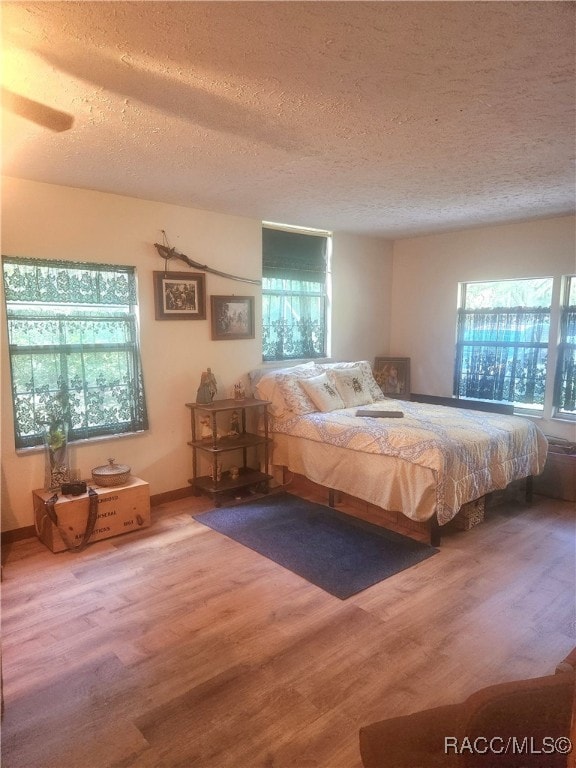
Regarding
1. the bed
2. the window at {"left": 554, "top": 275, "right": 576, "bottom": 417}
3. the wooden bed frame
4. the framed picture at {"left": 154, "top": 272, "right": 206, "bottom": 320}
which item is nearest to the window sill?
the framed picture at {"left": 154, "top": 272, "right": 206, "bottom": 320}

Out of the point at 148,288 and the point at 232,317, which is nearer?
the point at 148,288

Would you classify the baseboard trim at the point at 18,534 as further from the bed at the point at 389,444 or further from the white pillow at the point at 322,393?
the white pillow at the point at 322,393

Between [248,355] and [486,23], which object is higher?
[486,23]

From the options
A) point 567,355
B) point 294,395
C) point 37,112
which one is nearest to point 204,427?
point 294,395

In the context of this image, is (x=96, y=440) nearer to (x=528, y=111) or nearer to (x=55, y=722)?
(x=55, y=722)

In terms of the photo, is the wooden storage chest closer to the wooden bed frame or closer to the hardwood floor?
the hardwood floor

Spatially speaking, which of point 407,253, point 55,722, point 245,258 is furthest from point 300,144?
point 407,253

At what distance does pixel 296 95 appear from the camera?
6.37ft

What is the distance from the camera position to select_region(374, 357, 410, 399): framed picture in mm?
5664

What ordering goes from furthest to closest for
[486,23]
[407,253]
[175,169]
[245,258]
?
1. [407,253]
2. [245,258]
3. [175,169]
4. [486,23]

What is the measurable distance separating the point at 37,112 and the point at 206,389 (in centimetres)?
234

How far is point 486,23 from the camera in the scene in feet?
4.80

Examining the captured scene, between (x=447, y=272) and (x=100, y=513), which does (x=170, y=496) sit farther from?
(x=447, y=272)

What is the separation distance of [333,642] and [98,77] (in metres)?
2.62
